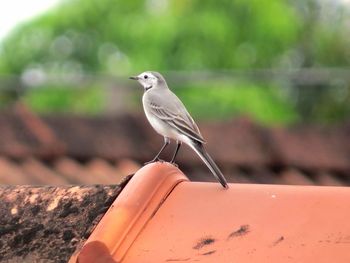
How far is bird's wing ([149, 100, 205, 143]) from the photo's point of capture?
5.89 metres

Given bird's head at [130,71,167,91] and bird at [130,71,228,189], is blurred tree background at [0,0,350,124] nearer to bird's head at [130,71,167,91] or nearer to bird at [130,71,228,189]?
bird's head at [130,71,167,91]

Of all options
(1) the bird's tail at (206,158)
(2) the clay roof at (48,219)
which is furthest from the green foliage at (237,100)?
(2) the clay roof at (48,219)

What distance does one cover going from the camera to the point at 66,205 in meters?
3.94

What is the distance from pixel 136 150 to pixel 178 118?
11.0ft

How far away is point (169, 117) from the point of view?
6215mm

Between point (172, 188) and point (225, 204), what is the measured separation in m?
0.25

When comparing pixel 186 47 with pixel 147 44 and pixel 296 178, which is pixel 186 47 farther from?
pixel 296 178

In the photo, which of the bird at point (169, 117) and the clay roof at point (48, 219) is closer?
the clay roof at point (48, 219)

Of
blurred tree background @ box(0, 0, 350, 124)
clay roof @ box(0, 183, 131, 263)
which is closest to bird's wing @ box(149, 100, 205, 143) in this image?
clay roof @ box(0, 183, 131, 263)

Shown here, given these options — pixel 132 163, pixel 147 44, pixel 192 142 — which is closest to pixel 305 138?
pixel 132 163

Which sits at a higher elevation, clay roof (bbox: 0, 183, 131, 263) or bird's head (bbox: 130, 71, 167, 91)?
clay roof (bbox: 0, 183, 131, 263)

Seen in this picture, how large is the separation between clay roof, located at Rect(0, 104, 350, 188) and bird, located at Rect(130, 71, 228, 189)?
1.82 m

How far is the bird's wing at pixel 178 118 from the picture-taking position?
5.89 meters

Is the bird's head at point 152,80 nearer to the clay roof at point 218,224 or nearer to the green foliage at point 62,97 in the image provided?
the clay roof at point 218,224
